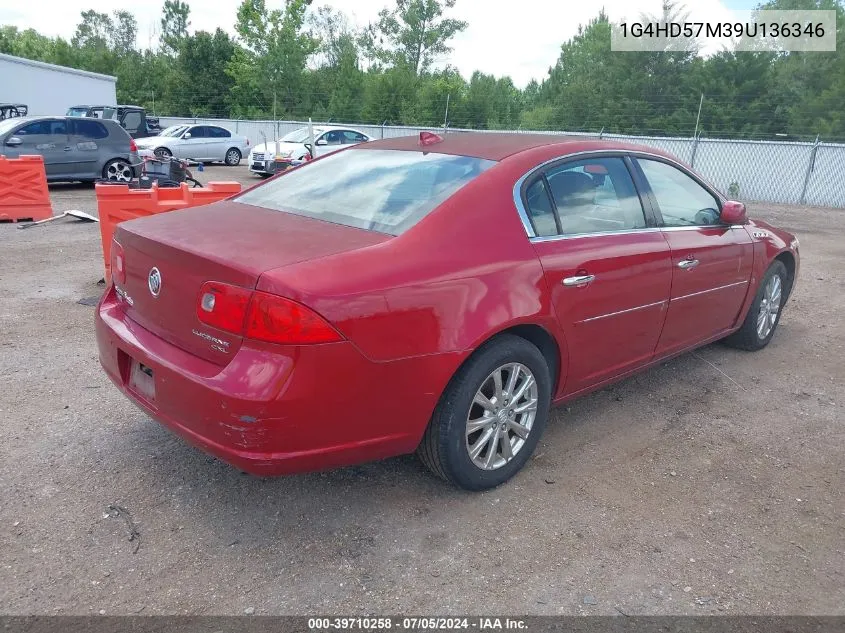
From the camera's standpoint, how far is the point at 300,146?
760 inches

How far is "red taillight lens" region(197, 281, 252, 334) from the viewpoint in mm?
2590

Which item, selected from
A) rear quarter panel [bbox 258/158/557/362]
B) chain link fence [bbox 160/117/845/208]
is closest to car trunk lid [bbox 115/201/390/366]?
rear quarter panel [bbox 258/158/557/362]

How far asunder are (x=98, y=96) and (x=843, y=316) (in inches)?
1234

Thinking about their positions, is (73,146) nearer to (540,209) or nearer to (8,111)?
(8,111)

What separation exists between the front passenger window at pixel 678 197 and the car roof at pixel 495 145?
0.65 feet

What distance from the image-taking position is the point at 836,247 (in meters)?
11.2

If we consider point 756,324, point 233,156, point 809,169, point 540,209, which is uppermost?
point 540,209

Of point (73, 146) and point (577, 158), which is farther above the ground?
point (577, 158)

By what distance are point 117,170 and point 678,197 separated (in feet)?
45.3

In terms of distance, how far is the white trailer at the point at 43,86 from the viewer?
2630cm

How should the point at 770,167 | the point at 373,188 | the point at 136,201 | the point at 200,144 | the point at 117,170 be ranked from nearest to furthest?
the point at 373,188 → the point at 136,201 → the point at 117,170 → the point at 770,167 → the point at 200,144

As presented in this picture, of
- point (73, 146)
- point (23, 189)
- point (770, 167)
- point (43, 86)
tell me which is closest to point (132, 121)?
point (43, 86)

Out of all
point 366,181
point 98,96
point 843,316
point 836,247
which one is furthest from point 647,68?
point 366,181

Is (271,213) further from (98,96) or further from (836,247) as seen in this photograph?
(98,96)
